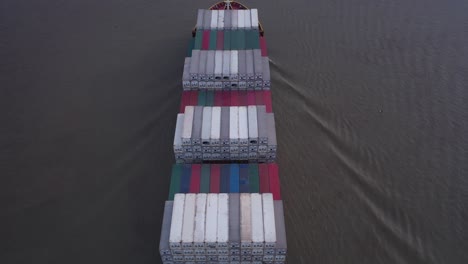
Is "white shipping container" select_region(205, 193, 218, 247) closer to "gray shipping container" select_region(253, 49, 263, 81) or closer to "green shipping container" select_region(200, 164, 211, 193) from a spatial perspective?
"green shipping container" select_region(200, 164, 211, 193)

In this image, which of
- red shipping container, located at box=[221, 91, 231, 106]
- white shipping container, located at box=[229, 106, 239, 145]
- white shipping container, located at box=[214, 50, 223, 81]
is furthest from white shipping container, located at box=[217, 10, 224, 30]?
white shipping container, located at box=[229, 106, 239, 145]

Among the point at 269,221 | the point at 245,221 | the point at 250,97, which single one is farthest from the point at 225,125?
the point at 269,221

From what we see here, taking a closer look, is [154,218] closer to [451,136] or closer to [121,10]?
[451,136]

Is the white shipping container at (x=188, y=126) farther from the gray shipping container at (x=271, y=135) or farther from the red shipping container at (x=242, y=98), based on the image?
the gray shipping container at (x=271, y=135)

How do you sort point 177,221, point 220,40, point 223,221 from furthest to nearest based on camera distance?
point 220,40
point 223,221
point 177,221

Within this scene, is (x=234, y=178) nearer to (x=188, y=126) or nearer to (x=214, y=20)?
(x=188, y=126)

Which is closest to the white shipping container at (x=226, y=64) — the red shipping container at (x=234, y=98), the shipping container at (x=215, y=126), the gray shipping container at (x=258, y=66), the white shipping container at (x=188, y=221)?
the red shipping container at (x=234, y=98)
